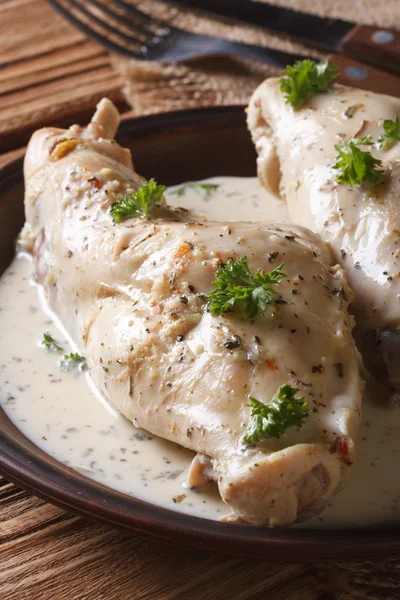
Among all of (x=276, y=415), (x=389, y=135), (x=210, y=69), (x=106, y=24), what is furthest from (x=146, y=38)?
(x=276, y=415)

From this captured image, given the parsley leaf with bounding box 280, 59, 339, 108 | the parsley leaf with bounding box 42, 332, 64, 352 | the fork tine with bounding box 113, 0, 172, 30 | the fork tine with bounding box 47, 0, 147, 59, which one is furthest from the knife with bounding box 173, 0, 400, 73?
the parsley leaf with bounding box 42, 332, 64, 352

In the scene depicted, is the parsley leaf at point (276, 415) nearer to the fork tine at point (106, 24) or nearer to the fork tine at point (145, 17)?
the fork tine at point (106, 24)

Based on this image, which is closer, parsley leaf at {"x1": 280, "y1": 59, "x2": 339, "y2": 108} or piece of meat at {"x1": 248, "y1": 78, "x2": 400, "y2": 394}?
piece of meat at {"x1": 248, "y1": 78, "x2": 400, "y2": 394}

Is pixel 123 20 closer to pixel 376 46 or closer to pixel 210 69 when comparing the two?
pixel 210 69

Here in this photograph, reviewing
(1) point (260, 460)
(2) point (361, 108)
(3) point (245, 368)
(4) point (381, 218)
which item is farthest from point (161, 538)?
(2) point (361, 108)

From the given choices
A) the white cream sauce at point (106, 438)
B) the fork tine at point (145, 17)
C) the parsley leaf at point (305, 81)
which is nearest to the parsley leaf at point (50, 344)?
the white cream sauce at point (106, 438)

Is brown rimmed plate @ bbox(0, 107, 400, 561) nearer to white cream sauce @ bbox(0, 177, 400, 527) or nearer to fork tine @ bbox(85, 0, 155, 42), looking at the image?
white cream sauce @ bbox(0, 177, 400, 527)
